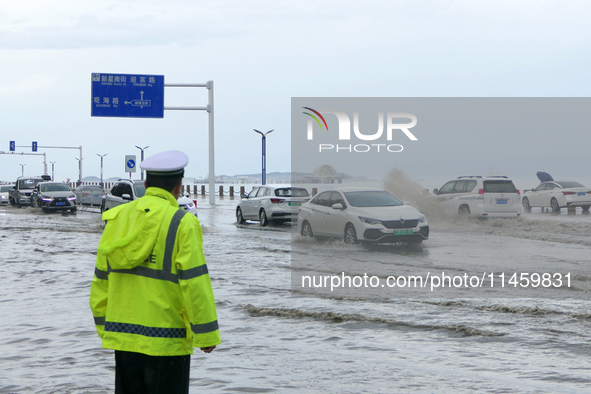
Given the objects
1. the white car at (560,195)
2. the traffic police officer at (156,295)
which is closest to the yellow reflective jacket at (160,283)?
the traffic police officer at (156,295)

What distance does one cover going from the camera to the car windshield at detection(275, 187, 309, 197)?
24531mm

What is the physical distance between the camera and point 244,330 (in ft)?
25.6

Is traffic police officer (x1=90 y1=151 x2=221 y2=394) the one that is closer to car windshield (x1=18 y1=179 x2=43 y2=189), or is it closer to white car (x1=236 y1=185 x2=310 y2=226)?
white car (x1=236 y1=185 x2=310 y2=226)

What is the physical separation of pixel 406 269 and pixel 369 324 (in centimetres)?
512

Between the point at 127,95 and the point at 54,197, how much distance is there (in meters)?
7.24

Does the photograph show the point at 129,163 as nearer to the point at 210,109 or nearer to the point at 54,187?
the point at 210,109

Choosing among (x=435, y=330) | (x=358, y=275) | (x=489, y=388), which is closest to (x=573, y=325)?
(x=435, y=330)

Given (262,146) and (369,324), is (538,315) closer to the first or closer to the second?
(369,324)

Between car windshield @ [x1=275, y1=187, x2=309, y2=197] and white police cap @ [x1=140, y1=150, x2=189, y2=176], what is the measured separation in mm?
20833

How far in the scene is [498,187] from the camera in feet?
77.0

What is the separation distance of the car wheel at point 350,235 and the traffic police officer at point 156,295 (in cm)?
1336

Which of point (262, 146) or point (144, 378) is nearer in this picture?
point (144, 378)

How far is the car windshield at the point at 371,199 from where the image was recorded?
17.1 m

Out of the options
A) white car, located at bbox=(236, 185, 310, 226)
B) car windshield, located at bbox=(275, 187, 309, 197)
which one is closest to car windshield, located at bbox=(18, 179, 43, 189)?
white car, located at bbox=(236, 185, 310, 226)
